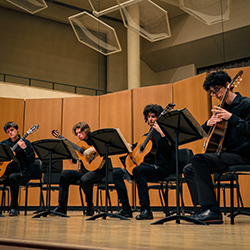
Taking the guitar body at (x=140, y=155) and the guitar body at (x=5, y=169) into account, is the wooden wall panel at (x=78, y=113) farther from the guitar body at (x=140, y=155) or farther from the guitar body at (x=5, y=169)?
the guitar body at (x=140, y=155)

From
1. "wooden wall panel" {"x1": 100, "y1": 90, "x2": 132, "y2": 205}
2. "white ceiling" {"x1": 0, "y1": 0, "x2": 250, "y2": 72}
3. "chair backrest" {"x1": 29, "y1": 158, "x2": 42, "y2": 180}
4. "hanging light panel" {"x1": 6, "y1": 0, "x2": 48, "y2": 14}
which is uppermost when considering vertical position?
"white ceiling" {"x1": 0, "y1": 0, "x2": 250, "y2": 72}

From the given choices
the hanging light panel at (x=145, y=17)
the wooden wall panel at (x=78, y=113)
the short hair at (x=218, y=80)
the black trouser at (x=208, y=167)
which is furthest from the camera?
the wooden wall panel at (x=78, y=113)

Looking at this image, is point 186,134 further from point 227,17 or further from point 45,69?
point 45,69

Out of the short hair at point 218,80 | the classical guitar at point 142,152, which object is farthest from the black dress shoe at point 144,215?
the short hair at point 218,80

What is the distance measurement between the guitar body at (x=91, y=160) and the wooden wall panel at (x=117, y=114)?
2.60 meters

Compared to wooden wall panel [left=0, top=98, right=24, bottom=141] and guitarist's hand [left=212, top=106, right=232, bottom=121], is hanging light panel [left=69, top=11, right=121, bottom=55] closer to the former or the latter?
wooden wall panel [left=0, top=98, right=24, bottom=141]

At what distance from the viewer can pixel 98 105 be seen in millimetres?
7555

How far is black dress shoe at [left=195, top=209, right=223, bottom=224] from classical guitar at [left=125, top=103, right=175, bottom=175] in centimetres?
103

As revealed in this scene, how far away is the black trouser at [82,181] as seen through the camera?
13.8 feet

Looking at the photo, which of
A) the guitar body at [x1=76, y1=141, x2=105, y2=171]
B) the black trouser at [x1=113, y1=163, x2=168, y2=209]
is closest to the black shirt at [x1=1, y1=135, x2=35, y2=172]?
the guitar body at [x1=76, y1=141, x2=105, y2=171]

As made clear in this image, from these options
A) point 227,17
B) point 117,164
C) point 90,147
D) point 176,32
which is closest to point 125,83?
point 176,32

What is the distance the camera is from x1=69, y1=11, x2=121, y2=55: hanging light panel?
6273mm

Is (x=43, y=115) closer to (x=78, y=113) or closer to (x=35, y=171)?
(x=78, y=113)

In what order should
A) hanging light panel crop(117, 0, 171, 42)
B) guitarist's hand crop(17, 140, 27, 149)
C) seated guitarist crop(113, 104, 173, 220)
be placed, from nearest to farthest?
seated guitarist crop(113, 104, 173, 220) → guitarist's hand crop(17, 140, 27, 149) → hanging light panel crop(117, 0, 171, 42)
